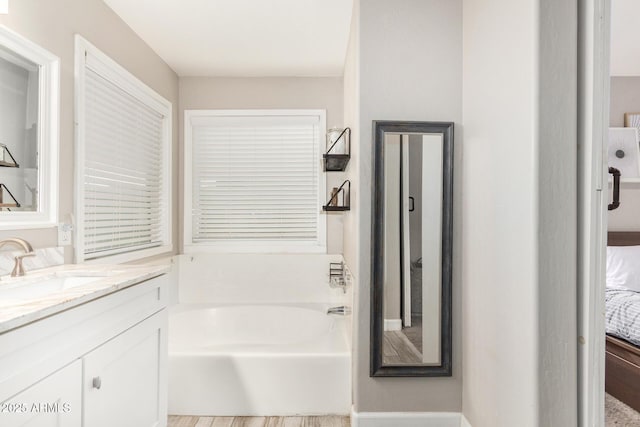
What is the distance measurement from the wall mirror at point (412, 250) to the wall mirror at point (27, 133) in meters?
1.59

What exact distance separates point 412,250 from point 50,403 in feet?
5.37

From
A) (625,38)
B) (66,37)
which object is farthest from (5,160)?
(625,38)

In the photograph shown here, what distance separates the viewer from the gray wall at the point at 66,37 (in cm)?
173

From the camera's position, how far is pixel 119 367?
147 centimetres

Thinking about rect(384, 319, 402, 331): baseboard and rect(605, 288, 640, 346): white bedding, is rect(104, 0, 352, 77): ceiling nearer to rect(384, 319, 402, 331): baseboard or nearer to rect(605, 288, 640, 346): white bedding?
rect(384, 319, 402, 331): baseboard

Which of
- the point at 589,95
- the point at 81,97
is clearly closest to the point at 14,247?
the point at 81,97

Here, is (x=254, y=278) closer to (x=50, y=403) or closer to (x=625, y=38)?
(x=50, y=403)

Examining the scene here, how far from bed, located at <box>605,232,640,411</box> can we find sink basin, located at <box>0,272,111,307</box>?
9.14 feet

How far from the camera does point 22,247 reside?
1.60 meters

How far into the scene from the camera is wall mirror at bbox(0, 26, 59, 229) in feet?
5.34

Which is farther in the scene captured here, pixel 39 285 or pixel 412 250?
pixel 412 250

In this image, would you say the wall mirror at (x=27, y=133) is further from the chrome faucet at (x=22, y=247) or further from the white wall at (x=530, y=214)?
the white wall at (x=530, y=214)

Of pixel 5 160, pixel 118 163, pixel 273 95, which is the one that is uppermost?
pixel 273 95

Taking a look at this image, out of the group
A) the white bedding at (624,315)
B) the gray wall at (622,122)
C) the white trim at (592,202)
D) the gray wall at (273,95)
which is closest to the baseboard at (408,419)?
the white trim at (592,202)
